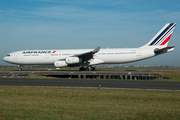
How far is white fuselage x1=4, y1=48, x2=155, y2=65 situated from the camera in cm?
3869

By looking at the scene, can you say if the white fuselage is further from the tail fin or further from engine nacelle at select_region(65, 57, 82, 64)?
engine nacelle at select_region(65, 57, 82, 64)

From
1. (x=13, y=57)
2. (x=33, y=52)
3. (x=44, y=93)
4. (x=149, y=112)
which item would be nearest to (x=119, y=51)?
(x=33, y=52)

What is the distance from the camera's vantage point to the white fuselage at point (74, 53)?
38.7 meters

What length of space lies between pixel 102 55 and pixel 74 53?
579 centimetres

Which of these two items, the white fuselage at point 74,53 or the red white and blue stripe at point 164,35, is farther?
the red white and blue stripe at point 164,35

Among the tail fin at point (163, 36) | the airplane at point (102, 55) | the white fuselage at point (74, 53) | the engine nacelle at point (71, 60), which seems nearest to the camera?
the engine nacelle at point (71, 60)

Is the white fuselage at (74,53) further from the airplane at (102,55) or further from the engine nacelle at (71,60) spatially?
the engine nacelle at (71,60)

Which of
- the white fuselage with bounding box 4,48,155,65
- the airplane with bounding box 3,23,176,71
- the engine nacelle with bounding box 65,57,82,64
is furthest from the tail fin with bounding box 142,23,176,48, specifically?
the engine nacelle with bounding box 65,57,82,64

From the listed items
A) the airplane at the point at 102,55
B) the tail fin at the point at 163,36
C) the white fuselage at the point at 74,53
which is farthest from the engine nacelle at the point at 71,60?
the tail fin at the point at 163,36

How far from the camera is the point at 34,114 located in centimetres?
877

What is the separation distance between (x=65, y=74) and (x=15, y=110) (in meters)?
24.0

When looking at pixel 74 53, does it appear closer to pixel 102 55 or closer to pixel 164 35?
pixel 102 55

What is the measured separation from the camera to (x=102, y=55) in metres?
39.4

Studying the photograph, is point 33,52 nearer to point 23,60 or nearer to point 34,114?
point 23,60
